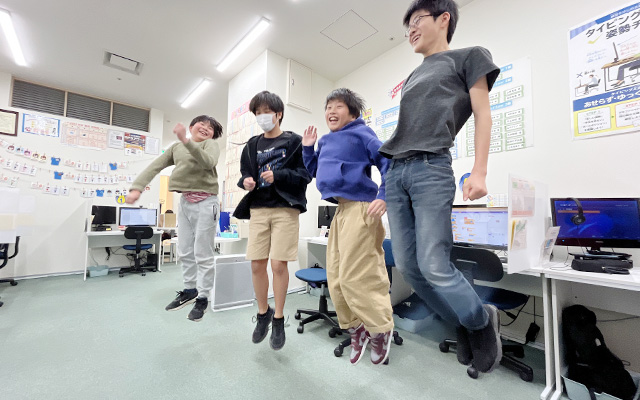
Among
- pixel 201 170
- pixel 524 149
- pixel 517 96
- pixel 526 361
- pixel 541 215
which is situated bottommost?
pixel 526 361

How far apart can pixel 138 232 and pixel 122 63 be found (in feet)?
8.83

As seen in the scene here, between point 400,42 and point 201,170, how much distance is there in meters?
3.02

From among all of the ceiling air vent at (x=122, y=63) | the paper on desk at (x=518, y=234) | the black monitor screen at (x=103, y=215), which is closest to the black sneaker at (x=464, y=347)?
the paper on desk at (x=518, y=234)

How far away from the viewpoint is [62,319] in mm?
2582

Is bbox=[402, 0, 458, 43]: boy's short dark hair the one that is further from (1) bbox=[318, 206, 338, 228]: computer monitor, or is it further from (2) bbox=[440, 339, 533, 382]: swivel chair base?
(1) bbox=[318, 206, 338, 228]: computer monitor

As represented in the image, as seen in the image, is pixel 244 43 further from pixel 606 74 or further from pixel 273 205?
pixel 606 74

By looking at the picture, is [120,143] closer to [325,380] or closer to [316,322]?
[316,322]

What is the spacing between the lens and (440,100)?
1.04m

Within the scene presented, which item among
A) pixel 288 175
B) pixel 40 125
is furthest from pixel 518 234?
pixel 40 125

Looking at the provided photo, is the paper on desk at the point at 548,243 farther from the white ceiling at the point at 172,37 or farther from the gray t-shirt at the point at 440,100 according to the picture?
the white ceiling at the point at 172,37

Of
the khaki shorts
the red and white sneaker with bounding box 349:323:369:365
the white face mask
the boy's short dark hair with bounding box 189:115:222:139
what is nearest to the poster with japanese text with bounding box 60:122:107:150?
the boy's short dark hair with bounding box 189:115:222:139

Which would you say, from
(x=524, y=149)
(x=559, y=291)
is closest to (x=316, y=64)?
(x=524, y=149)

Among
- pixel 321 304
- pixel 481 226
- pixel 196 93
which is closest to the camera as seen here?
pixel 481 226

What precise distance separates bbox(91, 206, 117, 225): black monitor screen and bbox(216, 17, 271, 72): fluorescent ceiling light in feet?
10.6
